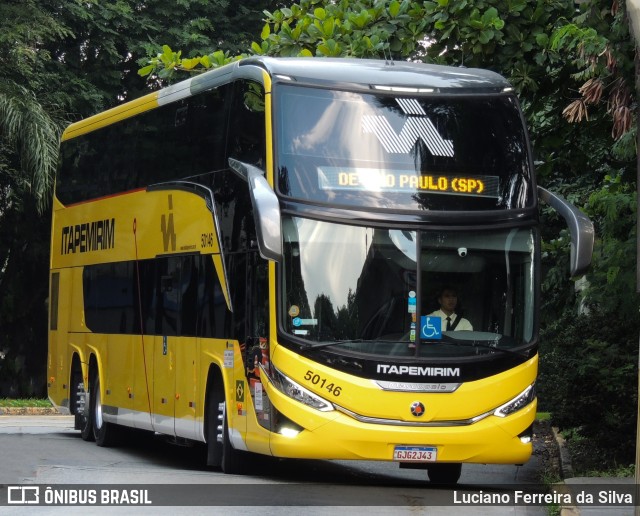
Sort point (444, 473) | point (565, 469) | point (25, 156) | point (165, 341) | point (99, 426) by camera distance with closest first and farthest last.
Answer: point (444, 473) → point (565, 469) → point (165, 341) → point (99, 426) → point (25, 156)

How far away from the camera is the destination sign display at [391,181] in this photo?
46.2 ft

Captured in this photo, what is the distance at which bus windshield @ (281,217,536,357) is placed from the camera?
13.9 m

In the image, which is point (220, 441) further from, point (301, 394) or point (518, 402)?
point (518, 402)

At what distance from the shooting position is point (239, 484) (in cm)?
1423

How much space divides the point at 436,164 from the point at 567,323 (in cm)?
808

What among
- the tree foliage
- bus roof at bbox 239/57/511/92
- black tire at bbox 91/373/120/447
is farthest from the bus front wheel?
black tire at bbox 91/373/120/447

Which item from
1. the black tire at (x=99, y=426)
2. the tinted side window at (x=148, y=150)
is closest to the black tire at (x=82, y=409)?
the black tire at (x=99, y=426)

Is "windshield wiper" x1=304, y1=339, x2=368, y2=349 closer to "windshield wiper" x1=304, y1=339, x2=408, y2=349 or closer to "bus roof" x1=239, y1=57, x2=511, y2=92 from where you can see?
"windshield wiper" x1=304, y1=339, x2=408, y2=349

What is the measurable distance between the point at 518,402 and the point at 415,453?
4.07 ft

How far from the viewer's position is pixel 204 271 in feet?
53.9

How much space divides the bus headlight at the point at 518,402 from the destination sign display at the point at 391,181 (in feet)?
6.49

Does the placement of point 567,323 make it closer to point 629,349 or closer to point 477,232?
point 629,349

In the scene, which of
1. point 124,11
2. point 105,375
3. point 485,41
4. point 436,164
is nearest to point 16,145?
point 124,11

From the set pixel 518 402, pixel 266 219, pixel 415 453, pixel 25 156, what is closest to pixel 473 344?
pixel 518 402
